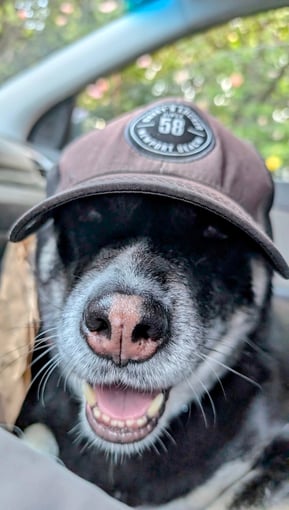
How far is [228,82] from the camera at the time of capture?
1.85m

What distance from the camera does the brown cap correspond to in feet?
3.08

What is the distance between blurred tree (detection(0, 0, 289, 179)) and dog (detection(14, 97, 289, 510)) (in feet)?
1.88

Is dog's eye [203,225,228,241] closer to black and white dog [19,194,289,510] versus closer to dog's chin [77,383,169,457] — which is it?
black and white dog [19,194,289,510]

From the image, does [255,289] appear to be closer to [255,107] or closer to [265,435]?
[265,435]

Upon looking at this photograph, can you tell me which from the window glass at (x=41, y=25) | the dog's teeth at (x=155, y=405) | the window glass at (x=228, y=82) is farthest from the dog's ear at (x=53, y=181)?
the window glass at (x=41, y=25)

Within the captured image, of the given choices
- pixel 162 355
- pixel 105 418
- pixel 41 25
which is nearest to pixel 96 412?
pixel 105 418

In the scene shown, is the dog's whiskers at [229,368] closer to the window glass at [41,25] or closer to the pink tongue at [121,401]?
the pink tongue at [121,401]

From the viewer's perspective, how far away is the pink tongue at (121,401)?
3.07 feet

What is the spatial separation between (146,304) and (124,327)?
0.07m

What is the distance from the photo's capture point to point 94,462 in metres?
0.92

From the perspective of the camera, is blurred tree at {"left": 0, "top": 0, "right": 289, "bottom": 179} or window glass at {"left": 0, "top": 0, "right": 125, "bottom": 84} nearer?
blurred tree at {"left": 0, "top": 0, "right": 289, "bottom": 179}

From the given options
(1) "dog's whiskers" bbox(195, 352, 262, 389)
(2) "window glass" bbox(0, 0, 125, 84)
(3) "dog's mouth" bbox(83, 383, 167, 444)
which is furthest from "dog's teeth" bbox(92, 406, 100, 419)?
(2) "window glass" bbox(0, 0, 125, 84)

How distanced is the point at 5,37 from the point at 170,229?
3.83 feet

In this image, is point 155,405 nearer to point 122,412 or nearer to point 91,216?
point 122,412
